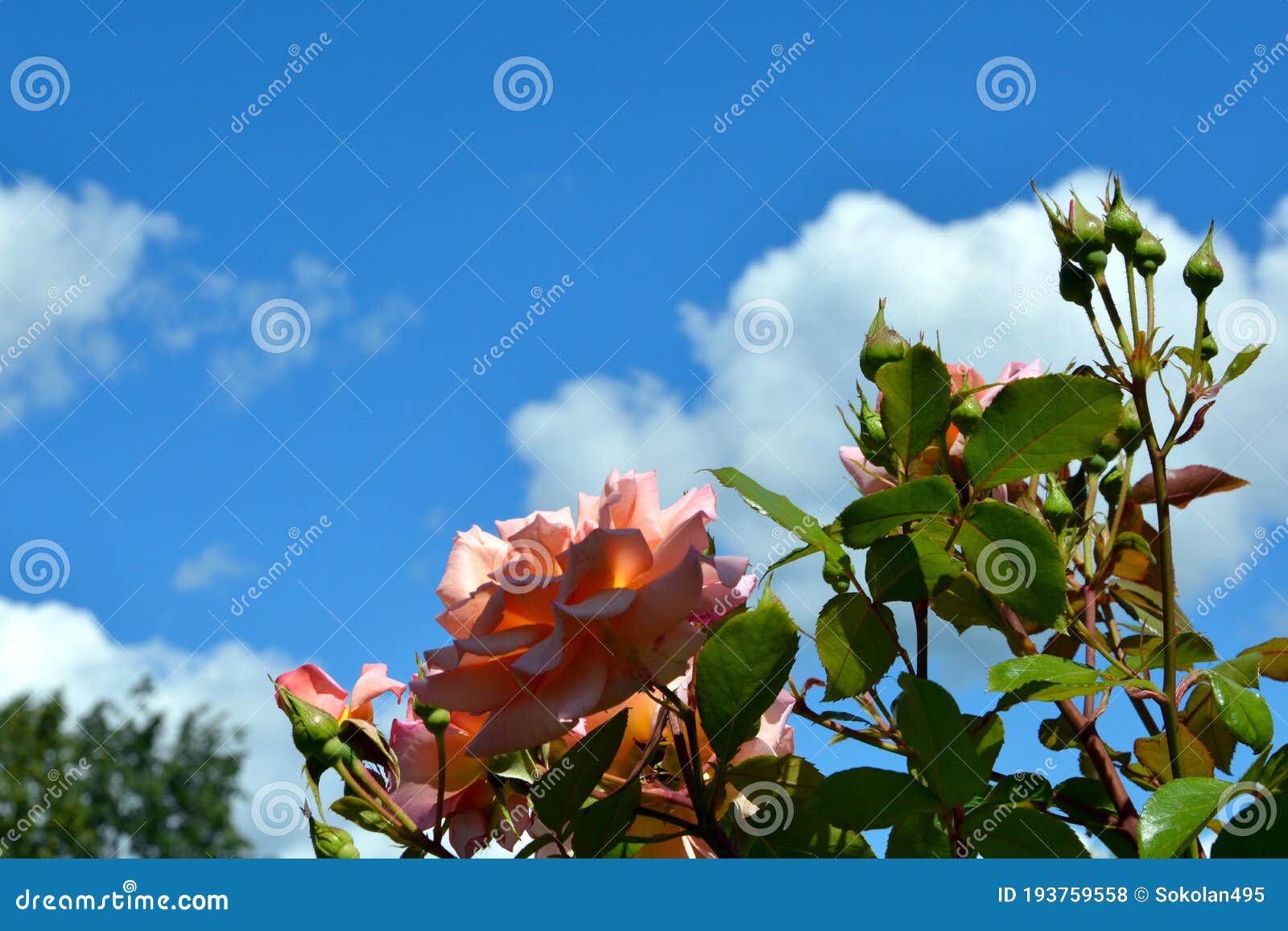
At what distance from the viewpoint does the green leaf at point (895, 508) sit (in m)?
0.86

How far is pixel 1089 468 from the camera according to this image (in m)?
1.13

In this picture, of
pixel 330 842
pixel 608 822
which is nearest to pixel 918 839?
pixel 608 822

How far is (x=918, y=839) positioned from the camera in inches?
38.0

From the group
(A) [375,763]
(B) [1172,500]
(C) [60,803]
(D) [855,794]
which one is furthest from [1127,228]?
(C) [60,803]

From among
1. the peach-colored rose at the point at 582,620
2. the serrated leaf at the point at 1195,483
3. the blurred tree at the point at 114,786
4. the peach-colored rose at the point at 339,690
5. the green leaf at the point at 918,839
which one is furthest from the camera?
the blurred tree at the point at 114,786

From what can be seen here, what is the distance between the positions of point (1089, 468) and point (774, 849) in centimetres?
53

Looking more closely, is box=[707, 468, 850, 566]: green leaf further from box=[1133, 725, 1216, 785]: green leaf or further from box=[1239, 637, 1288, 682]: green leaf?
box=[1239, 637, 1288, 682]: green leaf

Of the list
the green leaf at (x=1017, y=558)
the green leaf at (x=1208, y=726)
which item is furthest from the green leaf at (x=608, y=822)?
the green leaf at (x=1208, y=726)

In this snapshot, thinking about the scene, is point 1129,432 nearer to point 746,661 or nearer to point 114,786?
point 746,661

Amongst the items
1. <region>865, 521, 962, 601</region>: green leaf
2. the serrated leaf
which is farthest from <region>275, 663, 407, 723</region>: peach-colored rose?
the serrated leaf

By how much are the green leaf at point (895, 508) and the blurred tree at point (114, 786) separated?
70.7 ft

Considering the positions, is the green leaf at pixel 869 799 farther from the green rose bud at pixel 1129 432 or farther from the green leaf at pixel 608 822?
the green rose bud at pixel 1129 432

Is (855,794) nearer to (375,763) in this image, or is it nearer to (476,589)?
(476,589)

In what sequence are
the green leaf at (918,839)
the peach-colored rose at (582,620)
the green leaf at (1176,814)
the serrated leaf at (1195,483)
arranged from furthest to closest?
the serrated leaf at (1195,483)
the green leaf at (918,839)
the peach-colored rose at (582,620)
the green leaf at (1176,814)
